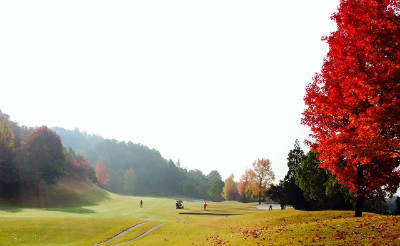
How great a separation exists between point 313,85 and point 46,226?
37.5 m

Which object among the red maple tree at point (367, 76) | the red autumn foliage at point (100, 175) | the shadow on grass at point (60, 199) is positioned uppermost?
the red maple tree at point (367, 76)

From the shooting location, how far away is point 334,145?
61.9 feet

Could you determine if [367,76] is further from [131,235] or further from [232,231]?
[131,235]

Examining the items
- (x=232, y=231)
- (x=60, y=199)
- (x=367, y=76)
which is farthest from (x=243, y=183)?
(x=367, y=76)

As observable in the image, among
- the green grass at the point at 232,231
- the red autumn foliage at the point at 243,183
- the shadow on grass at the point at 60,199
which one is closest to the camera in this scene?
the green grass at the point at 232,231

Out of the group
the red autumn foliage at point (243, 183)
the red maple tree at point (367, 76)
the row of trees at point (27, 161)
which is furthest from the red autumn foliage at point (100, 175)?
the red maple tree at point (367, 76)

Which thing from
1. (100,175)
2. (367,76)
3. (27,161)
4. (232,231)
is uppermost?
(367,76)

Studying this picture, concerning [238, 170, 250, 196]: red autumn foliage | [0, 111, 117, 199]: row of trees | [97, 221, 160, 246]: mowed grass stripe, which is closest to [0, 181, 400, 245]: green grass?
[97, 221, 160, 246]: mowed grass stripe

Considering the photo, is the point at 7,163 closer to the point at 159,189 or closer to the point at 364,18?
the point at 364,18

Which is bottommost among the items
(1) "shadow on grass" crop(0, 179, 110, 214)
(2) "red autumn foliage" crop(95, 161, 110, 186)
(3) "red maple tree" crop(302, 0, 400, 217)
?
(1) "shadow on grass" crop(0, 179, 110, 214)

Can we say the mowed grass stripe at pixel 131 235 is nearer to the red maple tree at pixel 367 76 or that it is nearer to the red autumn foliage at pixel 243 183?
the red maple tree at pixel 367 76

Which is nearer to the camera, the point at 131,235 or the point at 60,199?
the point at 131,235

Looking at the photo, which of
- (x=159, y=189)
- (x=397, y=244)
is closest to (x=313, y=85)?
(x=397, y=244)

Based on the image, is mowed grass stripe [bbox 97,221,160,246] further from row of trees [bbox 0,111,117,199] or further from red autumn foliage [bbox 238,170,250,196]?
red autumn foliage [bbox 238,170,250,196]
